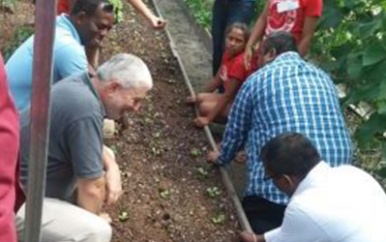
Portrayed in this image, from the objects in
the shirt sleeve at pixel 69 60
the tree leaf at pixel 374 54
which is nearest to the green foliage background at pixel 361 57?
the tree leaf at pixel 374 54

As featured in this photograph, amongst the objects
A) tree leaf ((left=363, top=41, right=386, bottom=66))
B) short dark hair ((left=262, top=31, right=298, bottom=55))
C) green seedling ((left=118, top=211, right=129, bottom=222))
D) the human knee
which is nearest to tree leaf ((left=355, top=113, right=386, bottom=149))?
tree leaf ((left=363, top=41, right=386, bottom=66))

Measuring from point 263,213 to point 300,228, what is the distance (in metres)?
1.20

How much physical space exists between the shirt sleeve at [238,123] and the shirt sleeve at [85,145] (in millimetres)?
1451

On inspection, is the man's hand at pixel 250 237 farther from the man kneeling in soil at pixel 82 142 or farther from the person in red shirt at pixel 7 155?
the person in red shirt at pixel 7 155

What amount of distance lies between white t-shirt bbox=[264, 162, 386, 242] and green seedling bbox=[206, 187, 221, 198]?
1710mm

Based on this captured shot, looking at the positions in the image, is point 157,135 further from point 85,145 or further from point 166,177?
point 85,145

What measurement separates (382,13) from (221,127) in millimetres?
1881

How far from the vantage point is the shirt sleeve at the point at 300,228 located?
3.33 m

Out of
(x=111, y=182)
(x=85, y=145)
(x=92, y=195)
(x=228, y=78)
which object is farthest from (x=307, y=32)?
(x=85, y=145)

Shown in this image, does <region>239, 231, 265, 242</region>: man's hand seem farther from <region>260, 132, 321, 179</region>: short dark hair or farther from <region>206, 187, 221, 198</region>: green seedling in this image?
<region>260, 132, 321, 179</region>: short dark hair

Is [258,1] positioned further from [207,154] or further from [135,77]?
[135,77]

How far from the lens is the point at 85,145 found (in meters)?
3.22

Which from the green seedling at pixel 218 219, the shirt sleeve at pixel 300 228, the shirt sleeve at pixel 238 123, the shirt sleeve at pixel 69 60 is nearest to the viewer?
the shirt sleeve at pixel 300 228

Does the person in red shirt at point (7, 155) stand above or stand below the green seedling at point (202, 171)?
above
